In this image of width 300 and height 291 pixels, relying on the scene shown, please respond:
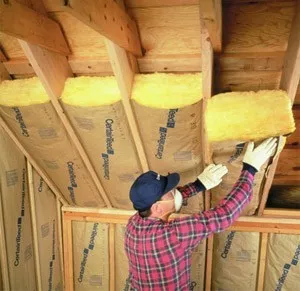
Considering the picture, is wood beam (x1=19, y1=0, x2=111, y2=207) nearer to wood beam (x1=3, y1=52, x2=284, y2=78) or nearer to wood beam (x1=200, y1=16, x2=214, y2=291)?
wood beam (x1=3, y1=52, x2=284, y2=78)

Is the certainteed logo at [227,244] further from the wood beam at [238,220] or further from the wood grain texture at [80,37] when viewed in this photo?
the wood grain texture at [80,37]

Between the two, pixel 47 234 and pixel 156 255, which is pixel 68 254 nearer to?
pixel 47 234

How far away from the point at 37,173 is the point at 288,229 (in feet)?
6.79

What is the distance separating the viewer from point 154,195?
1739mm

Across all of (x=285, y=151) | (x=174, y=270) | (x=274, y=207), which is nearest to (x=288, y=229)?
(x=274, y=207)

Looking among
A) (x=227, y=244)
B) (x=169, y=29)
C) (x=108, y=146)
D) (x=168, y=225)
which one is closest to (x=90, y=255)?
(x=227, y=244)

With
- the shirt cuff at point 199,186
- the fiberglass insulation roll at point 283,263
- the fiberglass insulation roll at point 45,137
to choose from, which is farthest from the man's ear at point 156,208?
the fiberglass insulation roll at point 283,263

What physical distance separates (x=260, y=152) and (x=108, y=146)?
3.27 feet

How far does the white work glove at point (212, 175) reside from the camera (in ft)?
6.61

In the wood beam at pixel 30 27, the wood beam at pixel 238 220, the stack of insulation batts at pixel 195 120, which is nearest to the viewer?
the wood beam at pixel 30 27

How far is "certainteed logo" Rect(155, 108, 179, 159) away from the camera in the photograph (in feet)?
6.11

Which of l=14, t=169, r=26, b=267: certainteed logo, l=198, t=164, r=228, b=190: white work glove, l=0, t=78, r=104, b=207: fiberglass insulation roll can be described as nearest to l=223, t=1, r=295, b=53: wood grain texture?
l=198, t=164, r=228, b=190: white work glove

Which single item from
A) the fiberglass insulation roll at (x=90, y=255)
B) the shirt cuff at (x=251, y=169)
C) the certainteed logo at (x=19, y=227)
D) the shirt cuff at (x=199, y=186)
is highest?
the shirt cuff at (x=251, y=169)

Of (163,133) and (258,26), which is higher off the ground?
(258,26)
